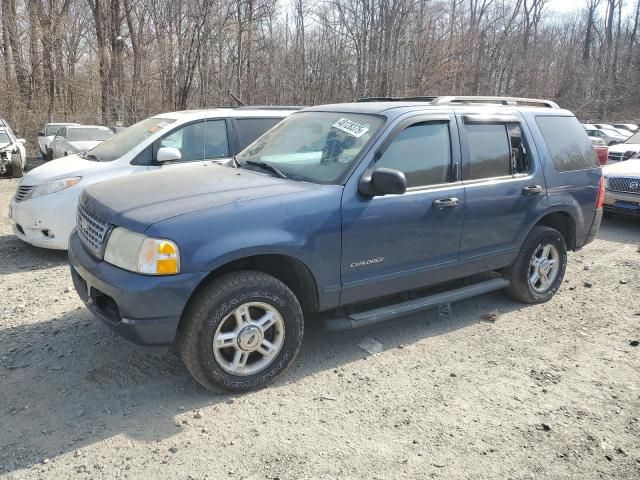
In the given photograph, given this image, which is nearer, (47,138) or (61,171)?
(61,171)

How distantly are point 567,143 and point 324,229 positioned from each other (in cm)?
315

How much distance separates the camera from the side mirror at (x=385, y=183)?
11.8 feet

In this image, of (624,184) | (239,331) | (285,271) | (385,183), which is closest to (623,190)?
(624,184)

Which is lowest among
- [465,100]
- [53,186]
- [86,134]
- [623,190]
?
[623,190]

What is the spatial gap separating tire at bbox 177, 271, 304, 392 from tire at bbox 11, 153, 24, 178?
500 inches

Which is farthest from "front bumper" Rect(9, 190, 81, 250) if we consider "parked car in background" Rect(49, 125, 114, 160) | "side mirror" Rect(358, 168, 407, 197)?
"parked car in background" Rect(49, 125, 114, 160)

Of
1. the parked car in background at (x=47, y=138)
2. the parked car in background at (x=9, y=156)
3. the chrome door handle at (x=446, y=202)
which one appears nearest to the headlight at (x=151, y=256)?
the chrome door handle at (x=446, y=202)

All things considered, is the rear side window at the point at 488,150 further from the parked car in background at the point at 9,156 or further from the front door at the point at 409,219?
the parked car in background at the point at 9,156

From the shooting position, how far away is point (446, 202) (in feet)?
13.8

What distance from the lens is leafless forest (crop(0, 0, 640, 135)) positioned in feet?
80.7

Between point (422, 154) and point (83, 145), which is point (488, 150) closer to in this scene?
point (422, 154)

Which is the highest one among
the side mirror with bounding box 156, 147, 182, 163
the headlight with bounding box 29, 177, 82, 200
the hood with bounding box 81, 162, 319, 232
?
the side mirror with bounding box 156, 147, 182, 163

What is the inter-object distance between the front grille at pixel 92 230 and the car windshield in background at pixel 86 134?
13393mm

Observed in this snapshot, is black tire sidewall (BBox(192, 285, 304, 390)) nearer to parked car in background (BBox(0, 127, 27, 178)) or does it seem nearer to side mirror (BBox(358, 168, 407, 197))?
side mirror (BBox(358, 168, 407, 197))
